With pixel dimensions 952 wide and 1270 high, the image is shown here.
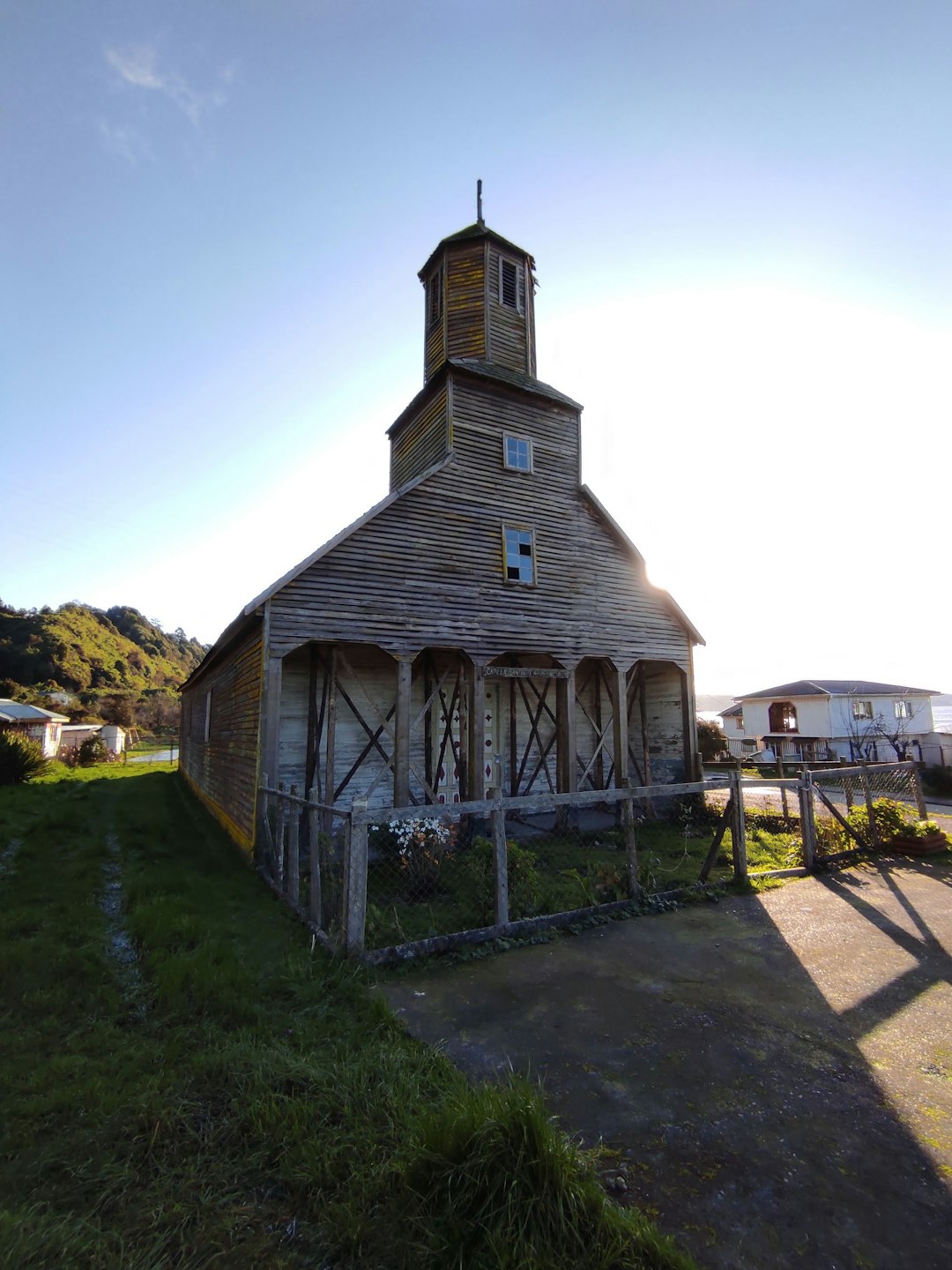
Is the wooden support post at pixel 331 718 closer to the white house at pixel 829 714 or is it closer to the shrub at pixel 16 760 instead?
the shrub at pixel 16 760

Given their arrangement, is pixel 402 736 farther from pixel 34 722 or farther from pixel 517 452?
pixel 34 722

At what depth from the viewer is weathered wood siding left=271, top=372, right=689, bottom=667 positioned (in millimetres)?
10812

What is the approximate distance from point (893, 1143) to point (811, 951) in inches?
123

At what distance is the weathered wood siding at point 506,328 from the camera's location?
1514 centimetres

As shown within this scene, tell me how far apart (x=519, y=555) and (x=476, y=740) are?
4.36 meters

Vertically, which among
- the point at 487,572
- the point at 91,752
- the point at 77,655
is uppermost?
the point at 77,655

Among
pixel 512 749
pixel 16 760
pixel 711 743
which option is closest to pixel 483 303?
pixel 512 749

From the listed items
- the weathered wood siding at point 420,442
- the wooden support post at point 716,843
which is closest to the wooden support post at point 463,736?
the wooden support post at point 716,843

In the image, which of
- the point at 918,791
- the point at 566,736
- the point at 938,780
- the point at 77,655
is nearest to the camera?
the point at 918,791

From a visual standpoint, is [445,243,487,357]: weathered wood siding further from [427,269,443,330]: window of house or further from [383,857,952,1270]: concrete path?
[383,857,952,1270]: concrete path

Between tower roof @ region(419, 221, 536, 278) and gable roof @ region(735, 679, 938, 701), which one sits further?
gable roof @ region(735, 679, 938, 701)

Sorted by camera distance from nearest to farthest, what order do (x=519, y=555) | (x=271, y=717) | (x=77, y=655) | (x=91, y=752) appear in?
(x=271, y=717), (x=519, y=555), (x=91, y=752), (x=77, y=655)

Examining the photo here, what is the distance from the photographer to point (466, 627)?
1208cm

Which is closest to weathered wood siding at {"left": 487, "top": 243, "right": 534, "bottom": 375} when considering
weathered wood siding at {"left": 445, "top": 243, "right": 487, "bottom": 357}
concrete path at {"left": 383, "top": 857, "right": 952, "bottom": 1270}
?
weathered wood siding at {"left": 445, "top": 243, "right": 487, "bottom": 357}
